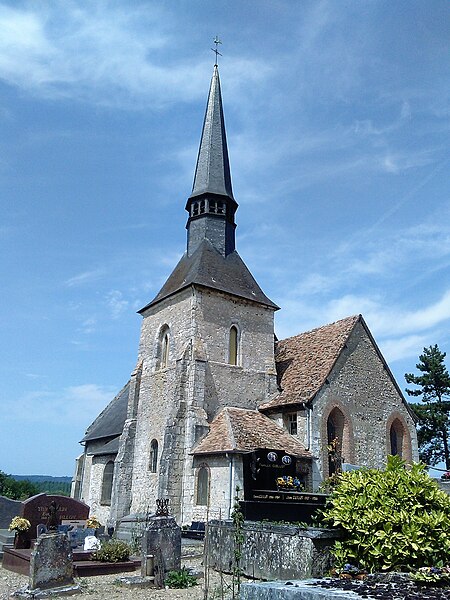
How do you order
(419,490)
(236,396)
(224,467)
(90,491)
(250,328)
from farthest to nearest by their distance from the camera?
(90,491), (250,328), (236,396), (224,467), (419,490)

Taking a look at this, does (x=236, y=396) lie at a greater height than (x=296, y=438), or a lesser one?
greater

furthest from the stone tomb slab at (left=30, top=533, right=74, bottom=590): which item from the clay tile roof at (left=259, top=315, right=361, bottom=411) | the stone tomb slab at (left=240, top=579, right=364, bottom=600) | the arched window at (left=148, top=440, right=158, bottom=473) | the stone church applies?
the clay tile roof at (left=259, top=315, right=361, bottom=411)

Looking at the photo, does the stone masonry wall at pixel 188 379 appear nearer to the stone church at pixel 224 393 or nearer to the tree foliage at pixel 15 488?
the stone church at pixel 224 393

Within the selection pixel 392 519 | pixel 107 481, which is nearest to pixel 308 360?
pixel 107 481

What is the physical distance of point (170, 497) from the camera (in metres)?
19.5

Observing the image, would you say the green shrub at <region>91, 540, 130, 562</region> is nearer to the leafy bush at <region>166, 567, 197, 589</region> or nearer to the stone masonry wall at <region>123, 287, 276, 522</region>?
the leafy bush at <region>166, 567, 197, 589</region>

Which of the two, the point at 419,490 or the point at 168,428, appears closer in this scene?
the point at 419,490

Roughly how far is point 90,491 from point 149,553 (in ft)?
60.9

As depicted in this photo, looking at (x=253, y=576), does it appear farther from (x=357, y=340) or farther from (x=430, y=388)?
(x=430, y=388)

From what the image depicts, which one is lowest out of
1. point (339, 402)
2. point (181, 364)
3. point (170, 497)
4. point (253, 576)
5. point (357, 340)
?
point (253, 576)

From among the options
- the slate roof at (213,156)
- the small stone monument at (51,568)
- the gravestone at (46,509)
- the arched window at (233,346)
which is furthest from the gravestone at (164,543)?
the slate roof at (213,156)

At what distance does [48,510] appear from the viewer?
48.9 feet

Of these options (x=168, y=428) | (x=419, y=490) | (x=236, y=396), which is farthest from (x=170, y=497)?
(x=419, y=490)

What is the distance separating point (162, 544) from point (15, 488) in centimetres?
3277
